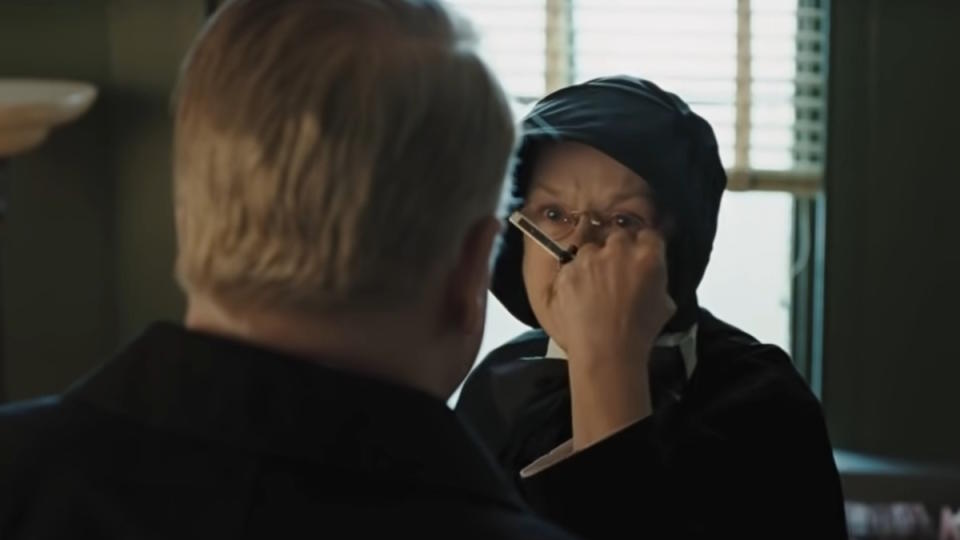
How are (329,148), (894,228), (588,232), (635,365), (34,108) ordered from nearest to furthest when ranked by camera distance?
(329,148)
(635,365)
(588,232)
(34,108)
(894,228)

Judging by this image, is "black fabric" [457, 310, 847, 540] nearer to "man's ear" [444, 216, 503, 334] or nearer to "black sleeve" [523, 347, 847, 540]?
"black sleeve" [523, 347, 847, 540]

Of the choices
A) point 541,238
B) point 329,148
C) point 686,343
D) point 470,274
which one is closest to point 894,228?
point 686,343

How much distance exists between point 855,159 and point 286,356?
176 centimetres

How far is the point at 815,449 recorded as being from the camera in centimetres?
122

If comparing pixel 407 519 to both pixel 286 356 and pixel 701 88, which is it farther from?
pixel 701 88

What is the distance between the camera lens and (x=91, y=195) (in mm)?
2449

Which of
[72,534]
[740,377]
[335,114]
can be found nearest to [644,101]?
[740,377]

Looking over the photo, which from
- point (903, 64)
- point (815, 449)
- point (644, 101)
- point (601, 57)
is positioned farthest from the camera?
point (601, 57)

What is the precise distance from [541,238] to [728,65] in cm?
131

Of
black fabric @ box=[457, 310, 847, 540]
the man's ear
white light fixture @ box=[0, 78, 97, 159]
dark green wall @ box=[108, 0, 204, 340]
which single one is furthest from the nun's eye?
dark green wall @ box=[108, 0, 204, 340]

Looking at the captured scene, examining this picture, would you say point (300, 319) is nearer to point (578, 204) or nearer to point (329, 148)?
point (329, 148)

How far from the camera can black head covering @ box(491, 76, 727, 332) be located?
1278 mm

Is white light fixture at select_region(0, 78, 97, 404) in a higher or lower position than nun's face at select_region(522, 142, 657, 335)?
lower

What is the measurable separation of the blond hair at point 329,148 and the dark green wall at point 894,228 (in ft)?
5.53
